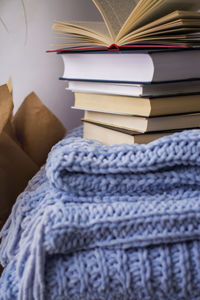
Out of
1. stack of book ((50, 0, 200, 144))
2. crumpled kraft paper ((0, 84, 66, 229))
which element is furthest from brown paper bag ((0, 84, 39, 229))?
stack of book ((50, 0, 200, 144))

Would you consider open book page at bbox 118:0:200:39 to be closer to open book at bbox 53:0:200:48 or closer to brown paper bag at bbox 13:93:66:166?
open book at bbox 53:0:200:48

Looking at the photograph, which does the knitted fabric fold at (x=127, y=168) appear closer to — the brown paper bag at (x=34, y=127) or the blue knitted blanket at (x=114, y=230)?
the blue knitted blanket at (x=114, y=230)

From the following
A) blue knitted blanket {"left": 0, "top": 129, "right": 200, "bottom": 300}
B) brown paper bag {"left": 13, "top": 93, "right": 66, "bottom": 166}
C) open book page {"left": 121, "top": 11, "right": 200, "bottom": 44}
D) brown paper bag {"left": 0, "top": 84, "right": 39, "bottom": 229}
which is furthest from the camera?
brown paper bag {"left": 13, "top": 93, "right": 66, "bottom": 166}

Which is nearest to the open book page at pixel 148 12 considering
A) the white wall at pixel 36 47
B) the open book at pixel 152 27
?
the open book at pixel 152 27

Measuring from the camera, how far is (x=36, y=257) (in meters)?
0.45

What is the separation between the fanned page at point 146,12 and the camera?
1.91 ft

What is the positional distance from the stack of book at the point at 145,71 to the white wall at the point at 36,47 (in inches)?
10.9

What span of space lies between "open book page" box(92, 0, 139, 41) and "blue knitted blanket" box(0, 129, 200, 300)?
0.23m

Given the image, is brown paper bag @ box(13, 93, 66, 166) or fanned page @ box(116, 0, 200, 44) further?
brown paper bag @ box(13, 93, 66, 166)

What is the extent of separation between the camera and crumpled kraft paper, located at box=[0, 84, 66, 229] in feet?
2.27

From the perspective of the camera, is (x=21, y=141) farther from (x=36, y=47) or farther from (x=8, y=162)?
(x=36, y=47)

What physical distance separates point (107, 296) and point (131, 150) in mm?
195

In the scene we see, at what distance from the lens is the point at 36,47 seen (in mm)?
917

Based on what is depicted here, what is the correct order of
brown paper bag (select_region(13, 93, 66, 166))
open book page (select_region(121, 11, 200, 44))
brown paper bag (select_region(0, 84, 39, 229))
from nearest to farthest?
open book page (select_region(121, 11, 200, 44)) → brown paper bag (select_region(0, 84, 39, 229)) → brown paper bag (select_region(13, 93, 66, 166))
